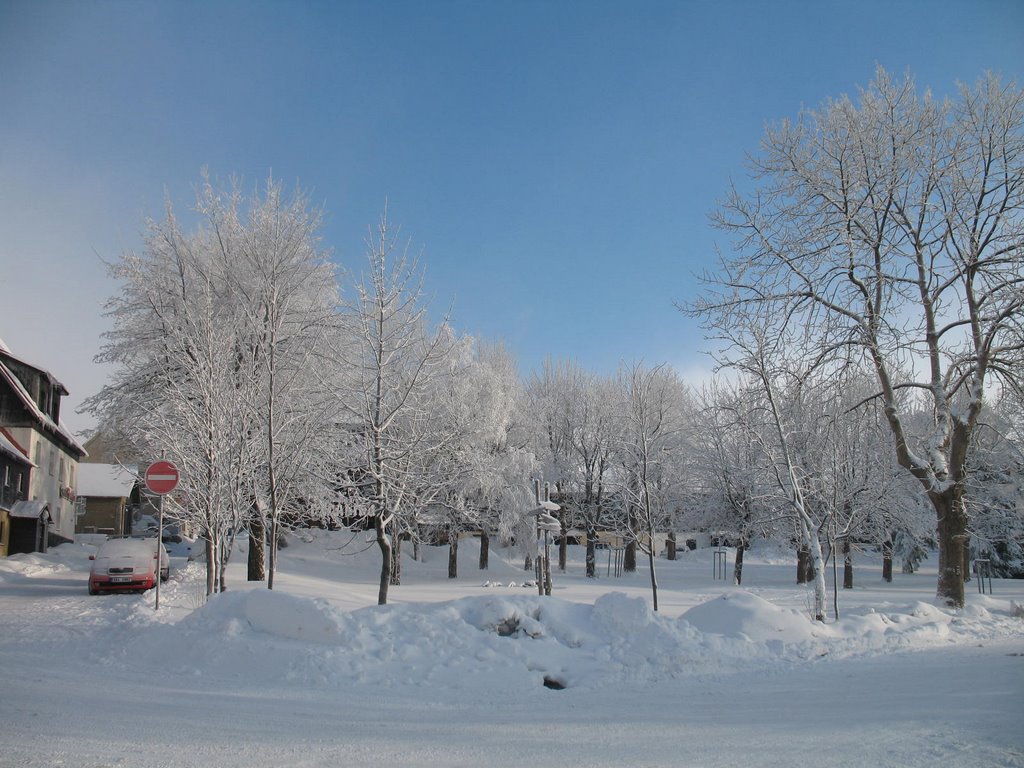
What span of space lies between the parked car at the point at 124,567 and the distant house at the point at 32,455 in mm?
11780

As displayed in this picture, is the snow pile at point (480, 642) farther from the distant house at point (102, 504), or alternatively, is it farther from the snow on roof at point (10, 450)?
the distant house at point (102, 504)

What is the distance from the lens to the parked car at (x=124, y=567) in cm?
1955

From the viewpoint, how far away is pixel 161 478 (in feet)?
45.6

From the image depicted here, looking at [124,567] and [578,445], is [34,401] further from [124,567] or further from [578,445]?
[578,445]

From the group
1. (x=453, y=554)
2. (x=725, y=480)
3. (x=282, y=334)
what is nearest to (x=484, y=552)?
(x=453, y=554)

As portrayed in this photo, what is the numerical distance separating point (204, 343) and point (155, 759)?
1211cm

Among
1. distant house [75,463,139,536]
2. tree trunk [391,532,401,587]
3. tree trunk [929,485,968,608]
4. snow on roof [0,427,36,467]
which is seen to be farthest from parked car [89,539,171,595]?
distant house [75,463,139,536]

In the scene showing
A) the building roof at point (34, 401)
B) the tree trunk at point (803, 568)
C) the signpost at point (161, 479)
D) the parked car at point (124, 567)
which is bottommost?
the tree trunk at point (803, 568)

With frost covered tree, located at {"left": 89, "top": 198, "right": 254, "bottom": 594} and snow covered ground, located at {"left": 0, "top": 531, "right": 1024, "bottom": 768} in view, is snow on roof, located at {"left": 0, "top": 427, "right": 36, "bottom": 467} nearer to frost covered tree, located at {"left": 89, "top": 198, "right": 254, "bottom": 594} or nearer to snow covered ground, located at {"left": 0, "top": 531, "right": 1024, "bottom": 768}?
frost covered tree, located at {"left": 89, "top": 198, "right": 254, "bottom": 594}

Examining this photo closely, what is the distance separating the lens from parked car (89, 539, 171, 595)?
19.5 m

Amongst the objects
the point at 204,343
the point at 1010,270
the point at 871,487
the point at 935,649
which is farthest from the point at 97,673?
the point at 871,487

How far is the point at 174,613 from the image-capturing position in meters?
13.6

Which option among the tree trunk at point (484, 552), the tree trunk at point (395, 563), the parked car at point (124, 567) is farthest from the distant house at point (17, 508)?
the tree trunk at point (484, 552)

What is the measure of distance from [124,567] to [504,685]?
15102 millimetres
